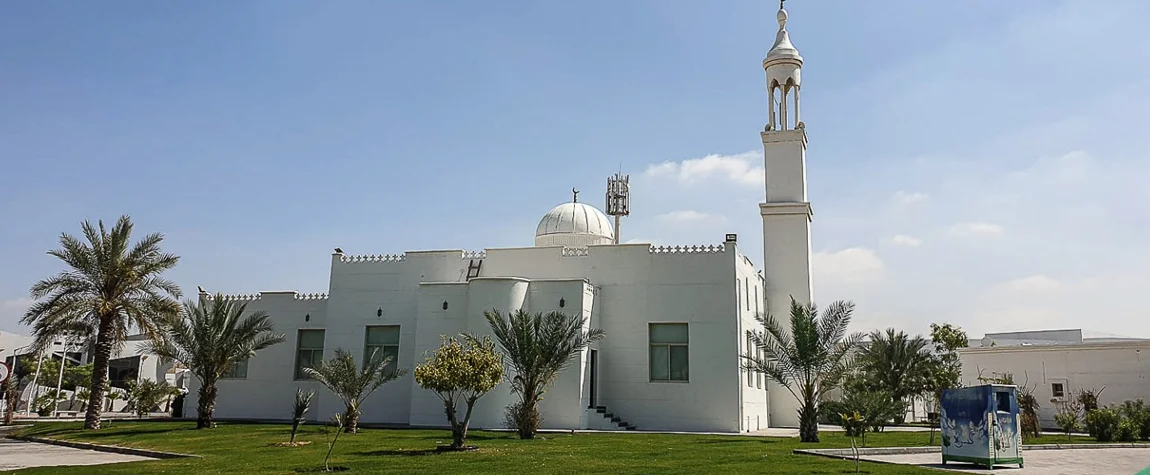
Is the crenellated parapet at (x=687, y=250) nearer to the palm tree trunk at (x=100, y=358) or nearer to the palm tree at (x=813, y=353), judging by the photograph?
the palm tree at (x=813, y=353)

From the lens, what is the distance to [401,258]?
91.5 ft

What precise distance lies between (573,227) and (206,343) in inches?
502

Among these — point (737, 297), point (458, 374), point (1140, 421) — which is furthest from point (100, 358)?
point (1140, 421)

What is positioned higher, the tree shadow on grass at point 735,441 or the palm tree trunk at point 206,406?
the palm tree trunk at point 206,406

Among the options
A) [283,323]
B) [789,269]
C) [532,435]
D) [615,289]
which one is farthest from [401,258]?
[789,269]

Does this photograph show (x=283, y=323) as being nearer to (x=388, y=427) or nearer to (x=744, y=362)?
(x=388, y=427)

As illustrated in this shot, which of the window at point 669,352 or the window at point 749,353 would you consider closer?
the window at point 669,352

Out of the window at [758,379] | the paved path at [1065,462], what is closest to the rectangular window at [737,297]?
the window at [758,379]

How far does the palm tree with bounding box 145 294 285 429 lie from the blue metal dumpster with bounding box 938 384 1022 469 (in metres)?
19.7

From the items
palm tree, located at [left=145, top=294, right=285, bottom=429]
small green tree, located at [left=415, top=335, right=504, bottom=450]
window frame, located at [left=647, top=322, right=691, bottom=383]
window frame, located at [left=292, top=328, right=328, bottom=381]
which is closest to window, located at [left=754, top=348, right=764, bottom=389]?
window frame, located at [left=647, top=322, right=691, bottom=383]

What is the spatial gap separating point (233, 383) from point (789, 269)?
20325mm

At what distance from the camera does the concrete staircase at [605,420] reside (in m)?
24.0

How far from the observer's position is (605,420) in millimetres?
24234

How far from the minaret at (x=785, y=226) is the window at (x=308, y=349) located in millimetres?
15950
